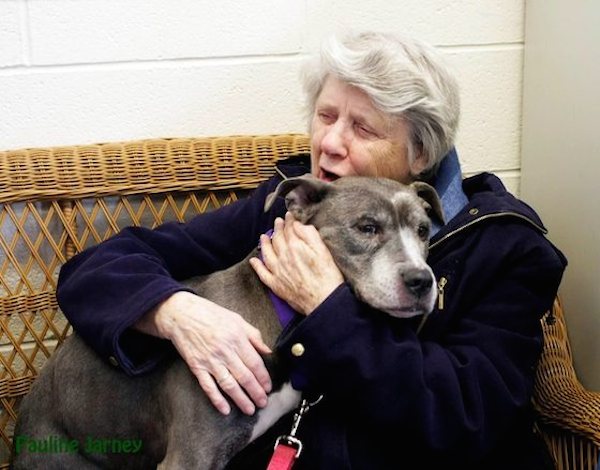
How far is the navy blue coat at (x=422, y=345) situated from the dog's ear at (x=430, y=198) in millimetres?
51

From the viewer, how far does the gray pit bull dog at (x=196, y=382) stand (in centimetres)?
159

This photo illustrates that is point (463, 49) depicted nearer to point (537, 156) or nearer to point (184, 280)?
point (537, 156)

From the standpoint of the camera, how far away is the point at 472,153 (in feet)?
8.48

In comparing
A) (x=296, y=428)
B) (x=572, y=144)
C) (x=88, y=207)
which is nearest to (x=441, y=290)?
(x=296, y=428)

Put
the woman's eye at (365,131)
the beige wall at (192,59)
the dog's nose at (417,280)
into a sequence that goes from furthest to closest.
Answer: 1. the beige wall at (192,59)
2. the woman's eye at (365,131)
3. the dog's nose at (417,280)

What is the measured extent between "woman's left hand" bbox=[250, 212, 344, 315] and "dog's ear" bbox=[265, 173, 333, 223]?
0.03m

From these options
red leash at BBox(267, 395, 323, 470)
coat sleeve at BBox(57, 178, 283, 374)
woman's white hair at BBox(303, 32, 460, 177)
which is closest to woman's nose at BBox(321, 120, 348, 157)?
woman's white hair at BBox(303, 32, 460, 177)

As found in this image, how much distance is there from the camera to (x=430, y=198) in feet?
6.11

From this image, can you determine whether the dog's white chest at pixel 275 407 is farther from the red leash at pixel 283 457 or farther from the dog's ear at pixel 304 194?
the dog's ear at pixel 304 194

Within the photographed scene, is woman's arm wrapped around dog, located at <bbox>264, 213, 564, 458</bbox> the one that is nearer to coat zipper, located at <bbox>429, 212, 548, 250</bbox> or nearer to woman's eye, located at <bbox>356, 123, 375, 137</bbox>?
coat zipper, located at <bbox>429, 212, 548, 250</bbox>

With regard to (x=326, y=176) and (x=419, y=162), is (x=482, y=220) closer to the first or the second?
(x=419, y=162)

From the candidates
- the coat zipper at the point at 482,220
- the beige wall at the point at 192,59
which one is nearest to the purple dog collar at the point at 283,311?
the coat zipper at the point at 482,220

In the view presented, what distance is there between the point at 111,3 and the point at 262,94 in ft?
1.62

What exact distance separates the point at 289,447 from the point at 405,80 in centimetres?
88
